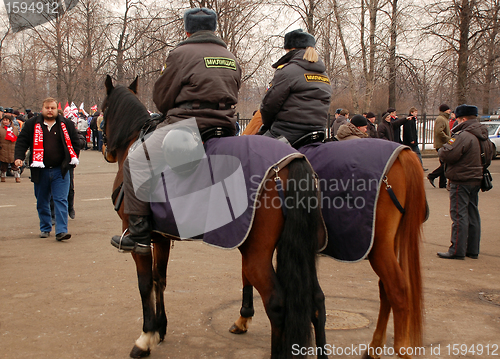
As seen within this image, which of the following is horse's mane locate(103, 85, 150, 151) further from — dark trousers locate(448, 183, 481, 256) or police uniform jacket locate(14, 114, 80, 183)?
dark trousers locate(448, 183, 481, 256)

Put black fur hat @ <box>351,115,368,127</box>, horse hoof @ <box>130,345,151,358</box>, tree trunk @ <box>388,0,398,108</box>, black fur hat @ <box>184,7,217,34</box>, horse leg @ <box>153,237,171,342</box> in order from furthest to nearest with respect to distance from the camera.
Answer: tree trunk @ <box>388,0,398,108</box>
black fur hat @ <box>351,115,368,127</box>
horse leg @ <box>153,237,171,342</box>
black fur hat @ <box>184,7,217,34</box>
horse hoof @ <box>130,345,151,358</box>

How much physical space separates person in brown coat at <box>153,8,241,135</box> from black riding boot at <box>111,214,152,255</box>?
2.70ft

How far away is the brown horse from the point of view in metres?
3.58

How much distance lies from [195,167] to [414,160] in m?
1.70

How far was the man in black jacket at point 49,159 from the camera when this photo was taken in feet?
25.0

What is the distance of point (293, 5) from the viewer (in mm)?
24562

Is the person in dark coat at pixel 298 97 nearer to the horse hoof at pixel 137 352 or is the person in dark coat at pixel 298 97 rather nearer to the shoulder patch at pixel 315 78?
the shoulder patch at pixel 315 78

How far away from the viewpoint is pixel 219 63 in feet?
12.1

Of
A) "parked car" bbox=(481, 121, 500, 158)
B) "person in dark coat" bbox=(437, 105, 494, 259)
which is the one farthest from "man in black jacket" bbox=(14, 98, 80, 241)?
"parked car" bbox=(481, 121, 500, 158)

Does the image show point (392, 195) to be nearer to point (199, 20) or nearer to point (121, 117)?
point (199, 20)

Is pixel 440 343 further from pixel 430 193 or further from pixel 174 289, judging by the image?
pixel 430 193

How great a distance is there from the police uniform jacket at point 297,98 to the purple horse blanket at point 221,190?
79cm

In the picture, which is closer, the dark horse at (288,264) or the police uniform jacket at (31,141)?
the dark horse at (288,264)

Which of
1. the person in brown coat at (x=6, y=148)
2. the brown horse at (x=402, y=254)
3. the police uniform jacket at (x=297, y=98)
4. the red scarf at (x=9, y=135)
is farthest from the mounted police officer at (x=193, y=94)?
the red scarf at (x=9, y=135)
